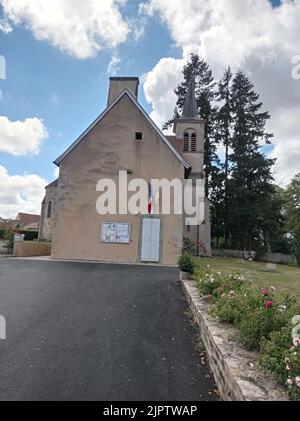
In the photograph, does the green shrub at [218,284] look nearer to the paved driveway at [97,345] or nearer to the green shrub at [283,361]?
the paved driveway at [97,345]

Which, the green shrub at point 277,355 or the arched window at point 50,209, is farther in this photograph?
the arched window at point 50,209

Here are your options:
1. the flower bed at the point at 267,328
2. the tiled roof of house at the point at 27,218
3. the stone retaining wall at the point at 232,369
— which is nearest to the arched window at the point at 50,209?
the flower bed at the point at 267,328

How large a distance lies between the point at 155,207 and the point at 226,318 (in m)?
11.4

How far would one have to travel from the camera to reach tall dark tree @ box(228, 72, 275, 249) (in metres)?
32.3

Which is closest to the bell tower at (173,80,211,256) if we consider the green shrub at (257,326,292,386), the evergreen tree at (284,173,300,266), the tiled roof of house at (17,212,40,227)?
the evergreen tree at (284,173,300,266)

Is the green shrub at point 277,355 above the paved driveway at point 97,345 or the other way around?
above

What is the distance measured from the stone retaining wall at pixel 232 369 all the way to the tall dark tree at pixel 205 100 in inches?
1195

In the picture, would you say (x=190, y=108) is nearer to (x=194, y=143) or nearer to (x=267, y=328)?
(x=194, y=143)

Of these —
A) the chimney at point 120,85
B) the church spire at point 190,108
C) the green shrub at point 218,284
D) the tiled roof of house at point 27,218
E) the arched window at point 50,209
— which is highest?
the church spire at point 190,108

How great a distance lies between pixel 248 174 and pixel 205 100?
1050 cm

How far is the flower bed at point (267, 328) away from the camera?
3.12m
